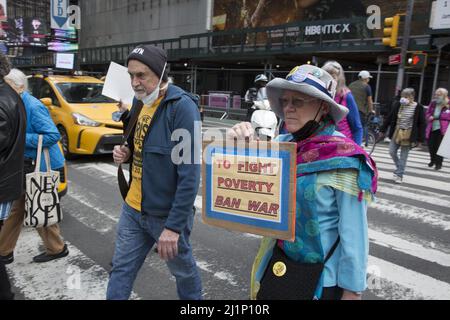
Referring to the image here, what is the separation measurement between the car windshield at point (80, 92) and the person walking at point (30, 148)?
18.8 feet

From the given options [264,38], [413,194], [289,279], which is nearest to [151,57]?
[289,279]

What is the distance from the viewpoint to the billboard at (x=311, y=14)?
20719mm

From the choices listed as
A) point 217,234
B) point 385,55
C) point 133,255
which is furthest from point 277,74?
point 133,255

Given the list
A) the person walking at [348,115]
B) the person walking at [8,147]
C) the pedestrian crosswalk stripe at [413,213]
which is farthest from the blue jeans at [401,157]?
the person walking at [8,147]

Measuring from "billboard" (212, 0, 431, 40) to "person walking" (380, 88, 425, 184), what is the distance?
12462 millimetres

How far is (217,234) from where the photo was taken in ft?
16.6

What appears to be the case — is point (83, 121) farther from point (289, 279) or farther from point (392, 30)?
point (392, 30)

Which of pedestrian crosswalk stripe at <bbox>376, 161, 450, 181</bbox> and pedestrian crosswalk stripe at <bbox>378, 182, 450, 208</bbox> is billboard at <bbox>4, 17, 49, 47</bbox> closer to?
pedestrian crosswalk stripe at <bbox>376, 161, 450, 181</bbox>

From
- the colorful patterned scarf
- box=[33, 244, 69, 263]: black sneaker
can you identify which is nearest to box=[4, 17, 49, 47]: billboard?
box=[33, 244, 69, 263]: black sneaker

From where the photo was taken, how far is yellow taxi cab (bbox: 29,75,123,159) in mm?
8727

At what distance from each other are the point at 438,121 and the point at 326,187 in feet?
31.4

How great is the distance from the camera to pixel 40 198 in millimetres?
3805

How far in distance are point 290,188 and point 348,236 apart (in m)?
0.32
